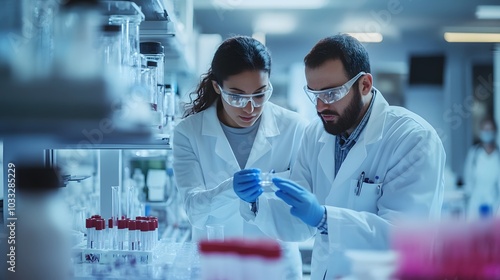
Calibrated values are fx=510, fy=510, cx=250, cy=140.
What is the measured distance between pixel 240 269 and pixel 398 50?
4.80 metres

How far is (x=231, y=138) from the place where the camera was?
2336mm

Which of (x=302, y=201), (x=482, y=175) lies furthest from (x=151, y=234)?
(x=482, y=175)

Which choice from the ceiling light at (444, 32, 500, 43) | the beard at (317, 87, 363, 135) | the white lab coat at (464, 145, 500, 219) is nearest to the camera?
the beard at (317, 87, 363, 135)

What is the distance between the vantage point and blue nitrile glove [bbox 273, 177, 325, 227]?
1.66 meters

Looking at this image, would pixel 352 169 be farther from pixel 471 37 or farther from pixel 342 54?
pixel 471 37

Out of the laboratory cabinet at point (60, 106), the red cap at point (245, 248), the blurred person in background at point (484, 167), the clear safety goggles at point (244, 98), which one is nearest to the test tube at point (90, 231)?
the laboratory cabinet at point (60, 106)

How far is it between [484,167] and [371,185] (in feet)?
13.1

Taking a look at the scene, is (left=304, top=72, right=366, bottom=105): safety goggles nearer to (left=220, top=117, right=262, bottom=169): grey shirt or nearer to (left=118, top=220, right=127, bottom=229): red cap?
(left=220, top=117, right=262, bottom=169): grey shirt

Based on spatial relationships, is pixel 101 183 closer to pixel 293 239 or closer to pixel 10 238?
pixel 293 239

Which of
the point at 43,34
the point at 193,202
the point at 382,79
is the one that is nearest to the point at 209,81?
the point at 193,202

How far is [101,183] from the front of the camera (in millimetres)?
2545

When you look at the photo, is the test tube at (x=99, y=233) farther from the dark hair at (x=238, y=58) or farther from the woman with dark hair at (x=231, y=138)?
the dark hair at (x=238, y=58)

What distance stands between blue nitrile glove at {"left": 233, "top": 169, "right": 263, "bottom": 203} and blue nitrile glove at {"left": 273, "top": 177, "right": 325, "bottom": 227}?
0.58ft

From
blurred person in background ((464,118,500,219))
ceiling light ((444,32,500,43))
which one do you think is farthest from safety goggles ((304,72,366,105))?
ceiling light ((444,32,500,43))
